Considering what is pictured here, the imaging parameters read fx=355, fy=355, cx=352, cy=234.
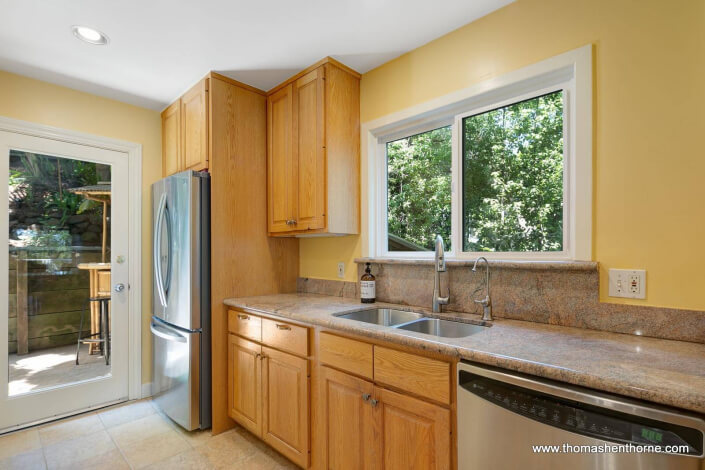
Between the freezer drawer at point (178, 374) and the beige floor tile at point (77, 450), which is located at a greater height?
the freezer drawer at point (178, 374)

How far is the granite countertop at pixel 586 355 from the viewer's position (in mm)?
875

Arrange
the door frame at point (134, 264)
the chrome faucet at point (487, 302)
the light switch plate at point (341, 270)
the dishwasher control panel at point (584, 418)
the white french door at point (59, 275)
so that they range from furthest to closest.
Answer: the door frame at point (134, 264) → the light switch plate at point (341, 270) → the white french door at point (59, 275) → the chrome faucet at point (487, 302) → the dishwasher control panel at point (584, 418)

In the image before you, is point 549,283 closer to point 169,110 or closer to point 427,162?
point 427,162

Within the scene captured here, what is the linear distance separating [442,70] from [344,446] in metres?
2.01

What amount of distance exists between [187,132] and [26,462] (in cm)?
225

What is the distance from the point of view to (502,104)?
185 centimetres

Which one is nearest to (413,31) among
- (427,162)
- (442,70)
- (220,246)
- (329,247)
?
(442,70)

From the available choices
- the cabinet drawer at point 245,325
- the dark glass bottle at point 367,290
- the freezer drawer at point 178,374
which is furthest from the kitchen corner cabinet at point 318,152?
the freezer drawer at point 178,374

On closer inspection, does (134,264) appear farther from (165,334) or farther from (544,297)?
(544,297)

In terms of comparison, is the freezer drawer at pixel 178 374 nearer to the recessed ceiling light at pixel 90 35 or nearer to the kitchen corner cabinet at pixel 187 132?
the kitchen corner cabinet at pixel 187 132

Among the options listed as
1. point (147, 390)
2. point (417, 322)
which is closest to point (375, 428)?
point (417, 322)

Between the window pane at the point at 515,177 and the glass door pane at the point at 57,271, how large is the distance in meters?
2.74

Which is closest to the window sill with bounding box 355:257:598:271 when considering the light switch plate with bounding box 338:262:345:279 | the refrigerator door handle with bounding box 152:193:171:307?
the light switch plate with bounding box 338:262:345:279

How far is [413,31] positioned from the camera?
1971 millimetres
